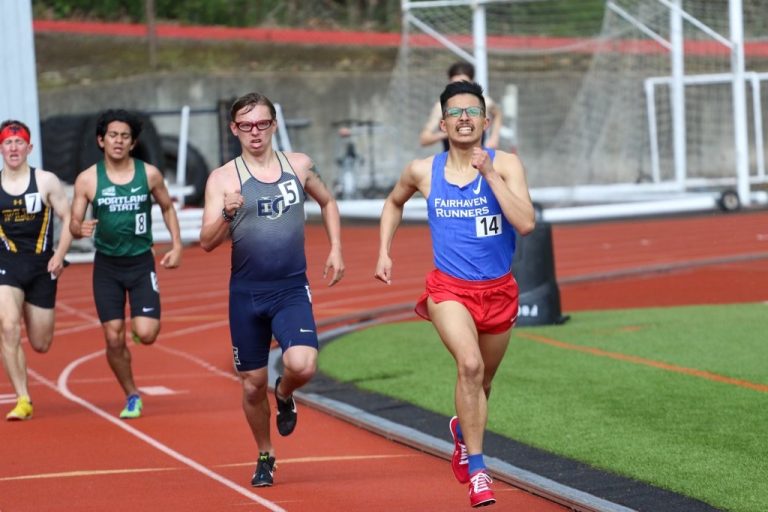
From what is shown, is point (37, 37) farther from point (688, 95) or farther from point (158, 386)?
point (158, 386)

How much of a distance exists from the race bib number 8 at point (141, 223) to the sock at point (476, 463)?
3.95 m

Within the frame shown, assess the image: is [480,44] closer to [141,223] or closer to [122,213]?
[141,223]

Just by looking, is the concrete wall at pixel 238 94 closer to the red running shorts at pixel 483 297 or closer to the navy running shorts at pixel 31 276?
the navy running shorts at pixel 31 276

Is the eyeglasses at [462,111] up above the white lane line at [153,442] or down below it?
above

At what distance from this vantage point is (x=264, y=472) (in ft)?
25.1

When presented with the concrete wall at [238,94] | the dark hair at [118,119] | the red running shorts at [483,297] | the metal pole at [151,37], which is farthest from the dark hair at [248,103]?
the metal pole at [151,37]

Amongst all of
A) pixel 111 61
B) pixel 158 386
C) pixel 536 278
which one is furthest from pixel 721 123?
pixel 158 386

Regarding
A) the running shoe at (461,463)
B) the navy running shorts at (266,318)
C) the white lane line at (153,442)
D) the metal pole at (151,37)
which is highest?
the metal pole at (151,37)

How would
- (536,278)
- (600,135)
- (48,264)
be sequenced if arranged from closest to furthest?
(48,264), (536,278), (600,135)

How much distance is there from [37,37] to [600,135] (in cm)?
1425

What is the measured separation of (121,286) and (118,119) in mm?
1159

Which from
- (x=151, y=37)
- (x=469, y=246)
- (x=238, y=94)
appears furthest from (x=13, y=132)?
(x=151, y=37)

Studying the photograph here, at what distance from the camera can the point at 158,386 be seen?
1161 cm

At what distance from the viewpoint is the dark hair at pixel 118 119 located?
31.8ft
